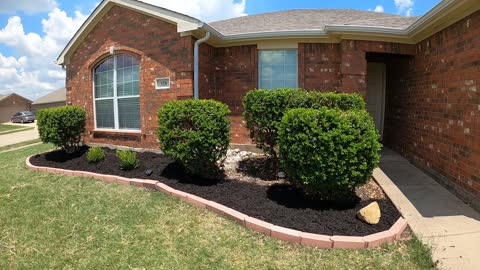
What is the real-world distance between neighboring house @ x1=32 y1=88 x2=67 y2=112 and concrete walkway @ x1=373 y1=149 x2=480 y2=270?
164 feet

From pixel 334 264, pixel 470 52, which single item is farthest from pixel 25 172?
pixel 470 52

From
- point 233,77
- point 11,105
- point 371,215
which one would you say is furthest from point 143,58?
point 11,105

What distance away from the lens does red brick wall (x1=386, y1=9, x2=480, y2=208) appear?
4.76m

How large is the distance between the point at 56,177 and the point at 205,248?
182 inches

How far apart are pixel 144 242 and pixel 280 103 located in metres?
3.29

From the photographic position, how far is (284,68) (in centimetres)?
810

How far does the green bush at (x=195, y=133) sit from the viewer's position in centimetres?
559

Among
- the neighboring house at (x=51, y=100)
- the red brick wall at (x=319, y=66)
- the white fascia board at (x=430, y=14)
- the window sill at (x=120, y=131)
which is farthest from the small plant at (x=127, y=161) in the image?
the neighboring house at (x=51, y=100)

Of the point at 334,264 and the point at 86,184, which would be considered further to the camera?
the point at 86,184

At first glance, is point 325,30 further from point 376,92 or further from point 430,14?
point 376,92

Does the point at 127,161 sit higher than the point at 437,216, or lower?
higher

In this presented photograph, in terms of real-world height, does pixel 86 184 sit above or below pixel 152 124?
below

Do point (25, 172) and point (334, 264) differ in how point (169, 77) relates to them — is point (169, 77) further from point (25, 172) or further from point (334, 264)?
point (334, 264)

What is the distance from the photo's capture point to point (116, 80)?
8938 millimetres
